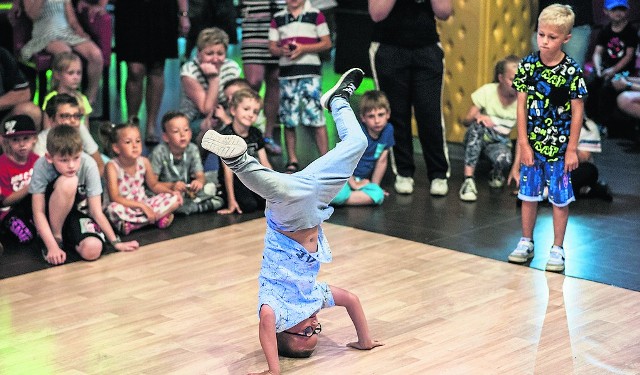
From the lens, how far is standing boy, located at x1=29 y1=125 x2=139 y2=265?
17.1 feet

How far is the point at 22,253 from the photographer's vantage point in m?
5.39

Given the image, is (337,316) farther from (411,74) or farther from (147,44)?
(147,44)

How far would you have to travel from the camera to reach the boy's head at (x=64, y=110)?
5770 millimetres

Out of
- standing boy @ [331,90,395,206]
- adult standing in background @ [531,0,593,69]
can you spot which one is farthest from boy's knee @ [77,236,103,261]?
adult standing in background @ [531,0,593,69]

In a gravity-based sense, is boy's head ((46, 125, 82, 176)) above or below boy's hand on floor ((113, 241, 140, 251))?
above

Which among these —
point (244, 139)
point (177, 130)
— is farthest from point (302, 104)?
point (177, 130)

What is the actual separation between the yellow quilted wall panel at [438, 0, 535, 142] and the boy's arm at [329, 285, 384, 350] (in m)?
3.78

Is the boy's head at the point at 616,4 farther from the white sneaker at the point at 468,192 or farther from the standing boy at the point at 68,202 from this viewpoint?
the standing boy at the point at 68,202

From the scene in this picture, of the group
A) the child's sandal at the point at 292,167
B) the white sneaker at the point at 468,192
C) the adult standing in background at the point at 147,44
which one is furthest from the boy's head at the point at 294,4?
the white sneaker at the point at 468,192

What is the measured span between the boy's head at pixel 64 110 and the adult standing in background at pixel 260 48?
192cm

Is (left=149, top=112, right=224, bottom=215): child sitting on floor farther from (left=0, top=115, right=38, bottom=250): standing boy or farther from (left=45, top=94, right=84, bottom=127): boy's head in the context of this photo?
(left=0, top=115, right=38, bottom=250): standing boy

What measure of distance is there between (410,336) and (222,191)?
240 cm

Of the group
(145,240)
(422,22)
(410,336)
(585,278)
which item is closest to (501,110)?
(422,22)

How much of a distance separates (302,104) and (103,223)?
6.75 feet
